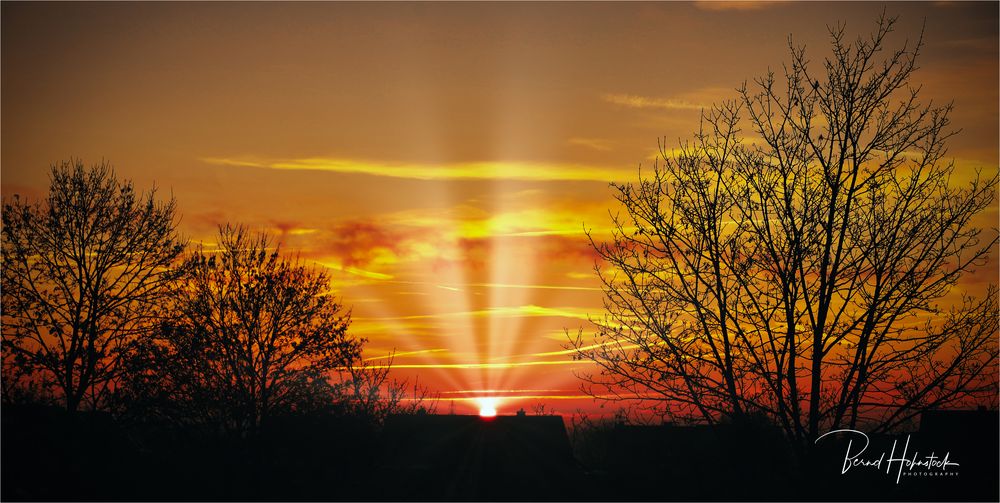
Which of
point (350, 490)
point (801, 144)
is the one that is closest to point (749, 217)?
point (801, 144)

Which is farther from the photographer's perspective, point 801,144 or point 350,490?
point 350,490

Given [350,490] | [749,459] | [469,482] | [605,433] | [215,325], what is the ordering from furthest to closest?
[605,433] → [215,325] → [469,482] → [350,490] → [749,459]

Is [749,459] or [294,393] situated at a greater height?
[294,393]

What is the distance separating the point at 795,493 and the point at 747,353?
100 inches

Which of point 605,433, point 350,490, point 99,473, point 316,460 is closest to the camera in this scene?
point 99,473

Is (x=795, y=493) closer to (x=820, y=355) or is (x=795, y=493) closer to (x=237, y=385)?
(x=820, y=355)

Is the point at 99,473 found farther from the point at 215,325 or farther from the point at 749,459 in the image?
the point at 215,325

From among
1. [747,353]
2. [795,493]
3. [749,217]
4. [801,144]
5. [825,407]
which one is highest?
[801,144]

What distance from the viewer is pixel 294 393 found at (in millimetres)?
35719

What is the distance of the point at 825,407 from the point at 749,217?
3232 mm
